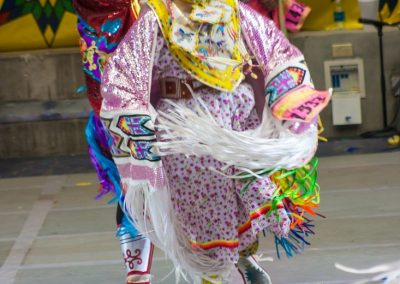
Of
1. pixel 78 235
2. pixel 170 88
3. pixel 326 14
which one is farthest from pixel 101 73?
pixel 326 14

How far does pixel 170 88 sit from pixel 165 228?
55 centimetres

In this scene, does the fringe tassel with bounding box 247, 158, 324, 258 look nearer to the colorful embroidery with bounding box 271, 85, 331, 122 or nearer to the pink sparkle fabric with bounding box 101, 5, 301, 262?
the pink sparkle fabric with bounding box 101, 5, 301, 262

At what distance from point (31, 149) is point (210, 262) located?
14.0ft

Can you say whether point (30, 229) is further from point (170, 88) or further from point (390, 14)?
point (390, 14)

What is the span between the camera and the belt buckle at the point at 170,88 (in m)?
4.47

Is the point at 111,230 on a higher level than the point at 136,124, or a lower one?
lower

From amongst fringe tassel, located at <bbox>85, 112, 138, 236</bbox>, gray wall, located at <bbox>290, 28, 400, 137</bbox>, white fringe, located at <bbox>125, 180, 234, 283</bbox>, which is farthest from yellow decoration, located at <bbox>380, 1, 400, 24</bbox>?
white fringe, located at <bbox>125, 180, 234, 283</bbox>

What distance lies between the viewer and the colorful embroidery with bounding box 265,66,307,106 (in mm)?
4422

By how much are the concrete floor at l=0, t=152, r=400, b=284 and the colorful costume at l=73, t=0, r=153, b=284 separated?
1.46 ft

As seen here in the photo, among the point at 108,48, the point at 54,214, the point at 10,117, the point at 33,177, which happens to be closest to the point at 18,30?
the point at 10,117

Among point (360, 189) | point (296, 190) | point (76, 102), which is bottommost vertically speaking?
point (360, 189)

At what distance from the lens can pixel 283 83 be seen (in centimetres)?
443

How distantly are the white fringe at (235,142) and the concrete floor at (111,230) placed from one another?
0.79 metres

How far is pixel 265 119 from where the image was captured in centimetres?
443
